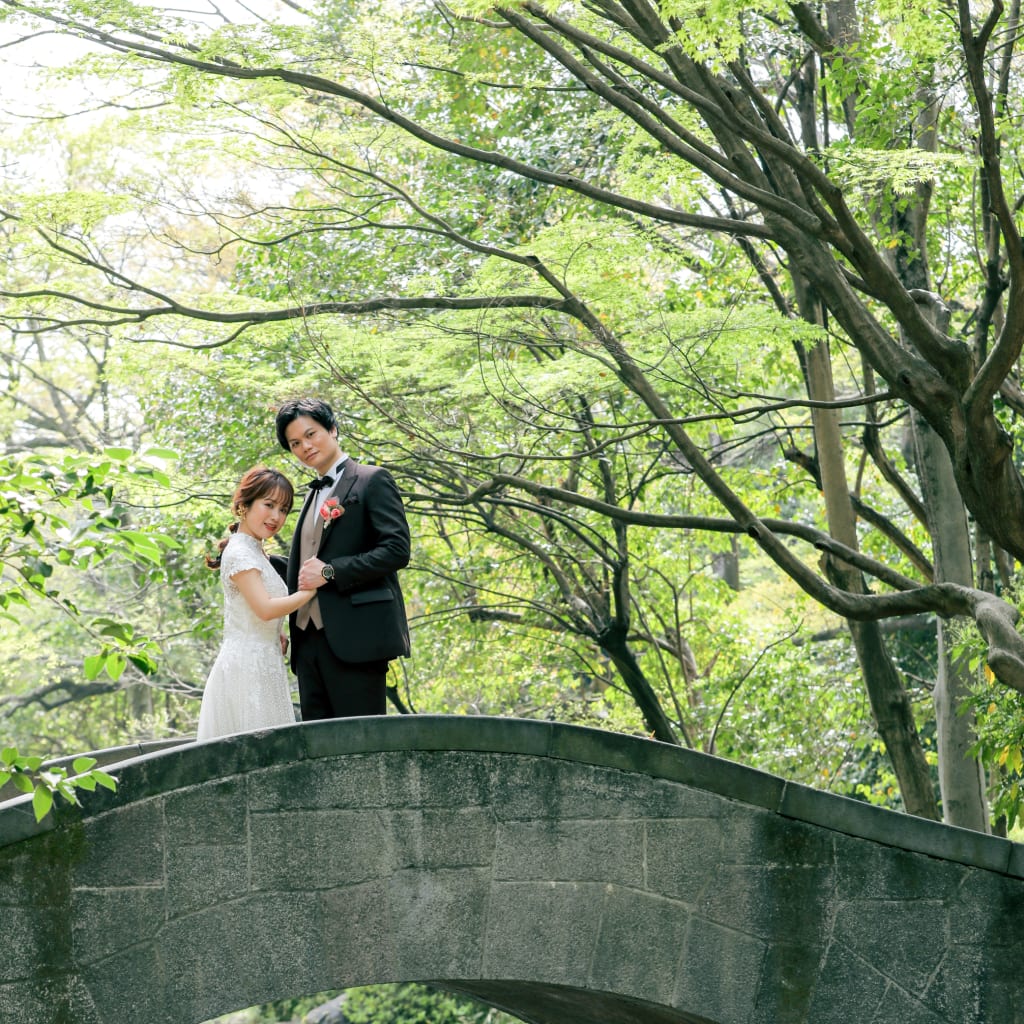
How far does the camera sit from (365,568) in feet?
16.3

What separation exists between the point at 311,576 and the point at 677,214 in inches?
107

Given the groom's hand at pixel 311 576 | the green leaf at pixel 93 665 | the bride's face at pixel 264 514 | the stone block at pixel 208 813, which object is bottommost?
the stone block at pixel 208 813

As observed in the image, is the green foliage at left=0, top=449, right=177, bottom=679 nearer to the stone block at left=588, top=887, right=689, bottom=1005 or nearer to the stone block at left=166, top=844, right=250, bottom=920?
the stone block at left=166, top=844, right=250, bottom=920

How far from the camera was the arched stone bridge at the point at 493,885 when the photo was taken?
443cm

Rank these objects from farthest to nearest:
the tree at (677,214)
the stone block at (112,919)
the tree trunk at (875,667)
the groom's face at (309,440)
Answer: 1. the tree trunk at (875,667)
2. the tree at (677,214)
3. the groom's face at (309,440)
4. the stone block at (112,919)

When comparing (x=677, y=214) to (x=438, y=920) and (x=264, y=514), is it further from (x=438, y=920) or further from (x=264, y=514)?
(x=438, y=920)

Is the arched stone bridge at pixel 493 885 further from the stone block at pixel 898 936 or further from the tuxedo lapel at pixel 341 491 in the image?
the tuxedo lapel at pixel 341 491

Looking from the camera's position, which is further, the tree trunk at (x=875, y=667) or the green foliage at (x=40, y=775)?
the tree trunk at (x=875, y=667)

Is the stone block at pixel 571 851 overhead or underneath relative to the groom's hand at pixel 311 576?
underneath

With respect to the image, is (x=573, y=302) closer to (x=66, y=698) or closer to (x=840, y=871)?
(x=840, y=871)

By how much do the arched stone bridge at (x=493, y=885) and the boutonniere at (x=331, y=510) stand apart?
785 mm

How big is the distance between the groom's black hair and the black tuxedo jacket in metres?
0.23

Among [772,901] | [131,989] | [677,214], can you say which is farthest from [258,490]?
[677,214]

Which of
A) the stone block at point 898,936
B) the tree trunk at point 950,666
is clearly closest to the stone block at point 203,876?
the stone block at point 898,936
